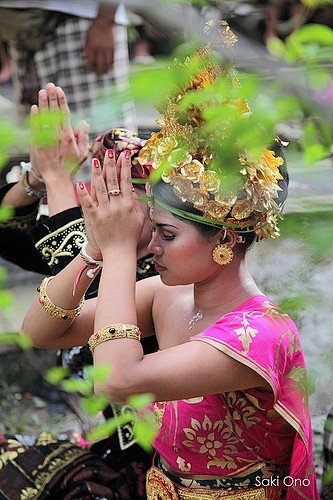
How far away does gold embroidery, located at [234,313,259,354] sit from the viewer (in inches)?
89.7

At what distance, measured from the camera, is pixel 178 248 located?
2.36 m

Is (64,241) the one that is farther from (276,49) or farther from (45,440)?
(276,49)

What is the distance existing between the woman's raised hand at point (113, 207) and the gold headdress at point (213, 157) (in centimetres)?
9

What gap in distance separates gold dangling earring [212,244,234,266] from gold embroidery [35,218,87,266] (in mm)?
737

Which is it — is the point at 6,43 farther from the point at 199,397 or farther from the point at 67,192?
the point at 199,397

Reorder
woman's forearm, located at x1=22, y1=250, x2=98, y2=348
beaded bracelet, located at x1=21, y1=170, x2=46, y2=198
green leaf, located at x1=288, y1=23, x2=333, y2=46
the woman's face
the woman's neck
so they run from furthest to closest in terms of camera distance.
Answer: beaded bracelet, located at x1=21, y1=170, x2=46, y2=198, woman's forearm, located at x1=22, y1=250, x2=98, y2=348, the woman's neck, the woman's face, green leaf, located at x1=288, y1=23, x2=333, y2=46

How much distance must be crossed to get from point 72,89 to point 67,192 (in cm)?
184

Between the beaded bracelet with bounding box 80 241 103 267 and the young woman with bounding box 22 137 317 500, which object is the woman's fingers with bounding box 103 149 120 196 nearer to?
the young woman with bounding box 22 137 317 500

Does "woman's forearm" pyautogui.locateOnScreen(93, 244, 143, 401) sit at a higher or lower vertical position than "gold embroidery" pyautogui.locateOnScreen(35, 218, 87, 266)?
higher

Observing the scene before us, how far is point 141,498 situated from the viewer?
302 centimetres

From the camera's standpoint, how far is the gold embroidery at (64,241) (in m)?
3.02

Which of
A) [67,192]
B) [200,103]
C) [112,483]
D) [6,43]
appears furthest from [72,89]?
[200,103]

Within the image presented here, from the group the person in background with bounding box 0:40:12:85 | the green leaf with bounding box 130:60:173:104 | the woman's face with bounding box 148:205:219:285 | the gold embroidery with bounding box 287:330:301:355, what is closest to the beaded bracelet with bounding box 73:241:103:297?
the woman's face with bounding box 148:205:219:285

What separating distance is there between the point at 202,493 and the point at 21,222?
1.24m
